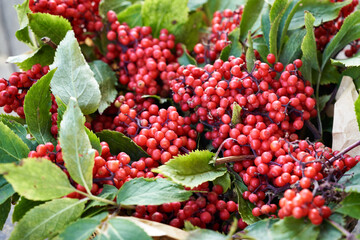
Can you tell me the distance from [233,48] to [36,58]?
1.29ft

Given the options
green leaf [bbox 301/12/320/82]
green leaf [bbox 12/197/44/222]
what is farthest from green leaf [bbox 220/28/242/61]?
green leaf [bbox 12/197/44/222]

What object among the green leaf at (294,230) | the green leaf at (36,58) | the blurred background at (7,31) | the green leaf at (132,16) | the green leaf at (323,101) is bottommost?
the blurred background at (7,31)

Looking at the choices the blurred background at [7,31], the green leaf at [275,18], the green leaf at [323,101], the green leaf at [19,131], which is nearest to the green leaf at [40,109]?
the green leaf at [19,131]

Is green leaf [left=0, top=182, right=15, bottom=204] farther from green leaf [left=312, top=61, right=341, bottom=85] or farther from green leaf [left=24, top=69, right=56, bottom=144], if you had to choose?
green leaf [left=312, top=61, right=341, bottom=85]

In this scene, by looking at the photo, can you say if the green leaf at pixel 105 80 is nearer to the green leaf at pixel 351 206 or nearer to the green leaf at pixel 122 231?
the green leaf at pixel 122 231

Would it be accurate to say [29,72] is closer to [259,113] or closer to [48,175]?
[48,175]

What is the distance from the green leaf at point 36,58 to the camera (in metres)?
0.73

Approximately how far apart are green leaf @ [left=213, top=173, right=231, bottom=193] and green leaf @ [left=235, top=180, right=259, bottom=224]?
0.02 meters

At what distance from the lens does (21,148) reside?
22.5 inches

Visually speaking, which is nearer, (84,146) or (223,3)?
(84,146)

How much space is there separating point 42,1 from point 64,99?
0.22 meters

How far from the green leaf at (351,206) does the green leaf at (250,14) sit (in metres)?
0.42

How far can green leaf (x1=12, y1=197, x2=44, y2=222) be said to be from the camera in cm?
54

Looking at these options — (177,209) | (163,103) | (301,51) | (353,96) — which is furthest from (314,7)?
(177,209)
